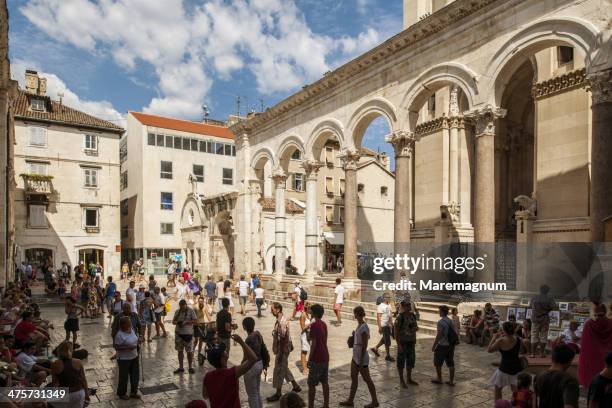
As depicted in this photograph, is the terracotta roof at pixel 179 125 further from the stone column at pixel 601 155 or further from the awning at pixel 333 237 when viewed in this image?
the stone column at pixel 601 155

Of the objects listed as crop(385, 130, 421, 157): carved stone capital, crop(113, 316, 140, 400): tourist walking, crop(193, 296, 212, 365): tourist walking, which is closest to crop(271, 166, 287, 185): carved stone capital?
crop(385, 130, 421, 157): carved stone capital

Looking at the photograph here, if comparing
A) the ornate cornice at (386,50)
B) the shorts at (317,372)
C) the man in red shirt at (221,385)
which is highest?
the ornate cornice at (386,50)

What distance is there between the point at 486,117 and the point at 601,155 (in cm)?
363

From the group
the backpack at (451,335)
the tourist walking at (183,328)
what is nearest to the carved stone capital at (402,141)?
the backpack at (451,335)

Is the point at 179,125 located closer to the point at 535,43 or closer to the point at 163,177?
the point at 163,177

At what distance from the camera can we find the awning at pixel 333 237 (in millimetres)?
36344

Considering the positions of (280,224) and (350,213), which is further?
(280,224)

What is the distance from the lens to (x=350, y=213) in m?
19.4

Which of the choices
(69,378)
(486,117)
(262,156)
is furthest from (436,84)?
(69,378)

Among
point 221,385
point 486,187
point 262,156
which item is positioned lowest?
point 221,385

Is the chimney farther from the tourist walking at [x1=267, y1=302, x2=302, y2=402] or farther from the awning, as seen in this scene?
the tourist walking at [x1=267, y1=302, x2=302, y2=402]

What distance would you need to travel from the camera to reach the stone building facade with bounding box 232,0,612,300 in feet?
39.5

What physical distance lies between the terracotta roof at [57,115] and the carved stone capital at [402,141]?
24.5 meters

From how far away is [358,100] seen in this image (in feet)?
62.1
